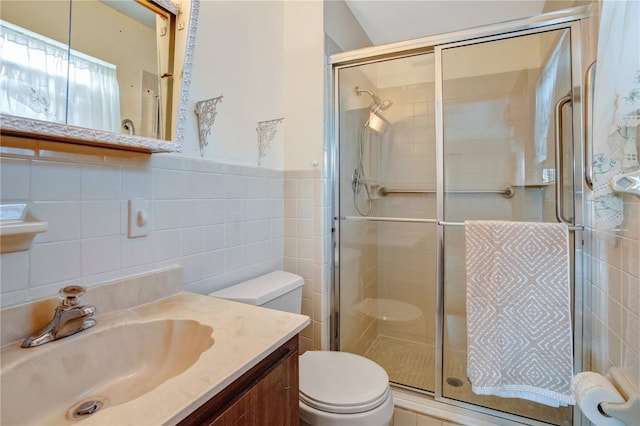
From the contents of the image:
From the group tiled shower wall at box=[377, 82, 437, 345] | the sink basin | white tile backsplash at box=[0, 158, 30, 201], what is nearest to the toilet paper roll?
tiled shower wall at box=[377, 82, 437, 345]

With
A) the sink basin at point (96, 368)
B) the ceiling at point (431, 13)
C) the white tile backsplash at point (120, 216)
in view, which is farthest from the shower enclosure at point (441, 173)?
the sink basin at point (96, 368)

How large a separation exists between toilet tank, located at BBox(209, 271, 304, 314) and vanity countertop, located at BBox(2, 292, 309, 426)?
0.21 metres

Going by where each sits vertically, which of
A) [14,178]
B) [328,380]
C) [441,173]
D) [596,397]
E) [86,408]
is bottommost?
[328,380]

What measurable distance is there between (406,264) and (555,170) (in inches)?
42.5

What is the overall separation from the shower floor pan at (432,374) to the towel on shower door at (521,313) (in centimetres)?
29

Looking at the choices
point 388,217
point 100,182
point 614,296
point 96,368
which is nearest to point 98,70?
point 100,182

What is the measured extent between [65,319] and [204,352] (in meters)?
0.35

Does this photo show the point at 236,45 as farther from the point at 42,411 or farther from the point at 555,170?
the point at 555,170

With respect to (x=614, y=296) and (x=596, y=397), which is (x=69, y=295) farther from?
(x=614, y=296)

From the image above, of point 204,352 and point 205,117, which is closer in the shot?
point 204,352

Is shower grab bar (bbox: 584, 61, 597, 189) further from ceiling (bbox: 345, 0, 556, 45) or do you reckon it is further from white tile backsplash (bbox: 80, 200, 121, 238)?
white tile backsplash (bbox: 80, 200, 121, 238)

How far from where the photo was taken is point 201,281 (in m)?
1.24

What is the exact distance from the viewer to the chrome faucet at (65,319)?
0.70 m

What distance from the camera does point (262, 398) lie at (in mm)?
721
